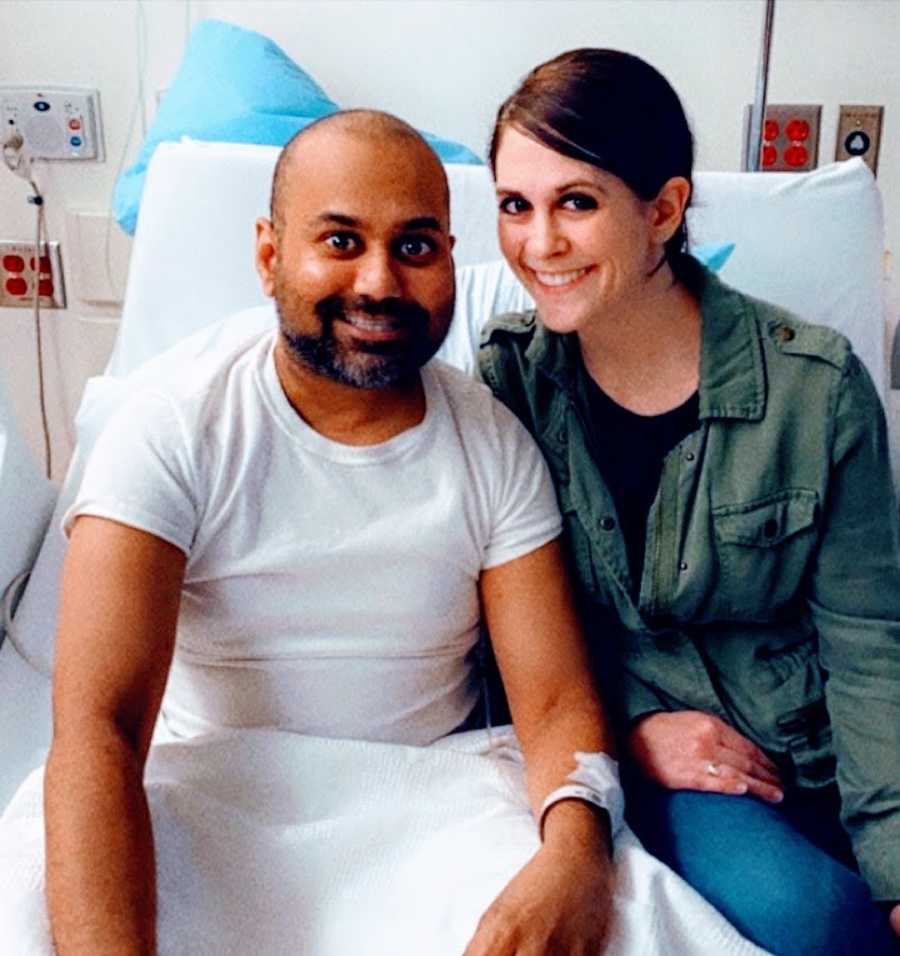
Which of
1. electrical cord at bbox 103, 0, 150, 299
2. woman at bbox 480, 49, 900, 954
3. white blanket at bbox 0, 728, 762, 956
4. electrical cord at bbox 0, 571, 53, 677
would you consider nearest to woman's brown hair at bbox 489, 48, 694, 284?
woman at bbox 480, 49, 900, 954

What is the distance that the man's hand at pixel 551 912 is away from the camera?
0.93 metres

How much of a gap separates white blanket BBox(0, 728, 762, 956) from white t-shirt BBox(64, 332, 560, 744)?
0.06m

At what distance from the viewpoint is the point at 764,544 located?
3.84ft

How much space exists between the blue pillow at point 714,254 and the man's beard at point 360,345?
0.61 metres

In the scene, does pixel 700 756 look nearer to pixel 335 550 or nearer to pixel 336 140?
pixel 335 550

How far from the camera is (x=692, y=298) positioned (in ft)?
3.99

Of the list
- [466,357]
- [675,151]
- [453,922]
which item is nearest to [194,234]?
[466,357]

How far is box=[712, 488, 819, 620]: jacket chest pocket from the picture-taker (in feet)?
3.81

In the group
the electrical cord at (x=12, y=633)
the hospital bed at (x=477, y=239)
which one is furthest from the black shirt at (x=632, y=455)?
the electrical cord at (x=12, y=633)

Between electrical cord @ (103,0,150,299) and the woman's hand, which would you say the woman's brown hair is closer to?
the woman's hand

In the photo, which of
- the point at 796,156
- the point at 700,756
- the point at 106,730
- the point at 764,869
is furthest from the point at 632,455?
the point at 796,156

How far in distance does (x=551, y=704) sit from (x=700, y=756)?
0.54 feet

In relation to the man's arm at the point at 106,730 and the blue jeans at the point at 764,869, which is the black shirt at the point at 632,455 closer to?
the blue jeans at the point at 764,869

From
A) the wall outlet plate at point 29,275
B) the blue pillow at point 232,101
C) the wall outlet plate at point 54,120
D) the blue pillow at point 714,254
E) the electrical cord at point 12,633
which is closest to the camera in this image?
the electrical cord at point 12,633
